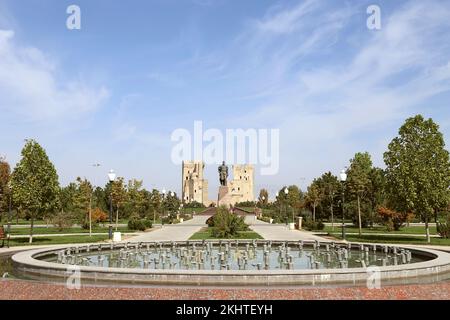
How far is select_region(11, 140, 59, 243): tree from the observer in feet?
89.1

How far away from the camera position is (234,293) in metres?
9.58

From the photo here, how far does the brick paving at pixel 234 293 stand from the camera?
31.4 ft

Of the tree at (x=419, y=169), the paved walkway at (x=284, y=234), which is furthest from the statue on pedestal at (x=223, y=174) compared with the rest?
the tree at (x=419, y=169)

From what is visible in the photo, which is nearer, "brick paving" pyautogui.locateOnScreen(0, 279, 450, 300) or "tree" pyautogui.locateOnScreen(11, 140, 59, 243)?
"brick paving" pyautogui.locateOnScreen(0, 279, 450, 300)

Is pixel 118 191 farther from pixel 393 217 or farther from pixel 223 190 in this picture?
pixel 393 217

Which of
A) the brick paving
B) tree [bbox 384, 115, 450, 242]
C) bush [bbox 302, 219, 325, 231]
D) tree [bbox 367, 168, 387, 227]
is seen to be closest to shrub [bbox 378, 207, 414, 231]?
tree [bbox 367, 168, 387, 227]

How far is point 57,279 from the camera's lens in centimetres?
1305

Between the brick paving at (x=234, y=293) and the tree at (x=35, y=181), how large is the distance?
18136 millimetres

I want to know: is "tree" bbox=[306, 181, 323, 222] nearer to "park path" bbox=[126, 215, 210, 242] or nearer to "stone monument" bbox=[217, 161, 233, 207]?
"stone monument" bbox=[217, 161, 233, 207]

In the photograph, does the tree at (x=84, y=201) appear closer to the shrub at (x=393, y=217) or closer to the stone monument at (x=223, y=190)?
the stone monument at (x=223, y=190)

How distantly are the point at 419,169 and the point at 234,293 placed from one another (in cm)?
2204

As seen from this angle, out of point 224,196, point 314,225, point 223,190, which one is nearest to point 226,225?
point 314,225

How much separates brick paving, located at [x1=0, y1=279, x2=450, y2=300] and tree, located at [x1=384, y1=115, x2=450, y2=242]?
18709 mm
